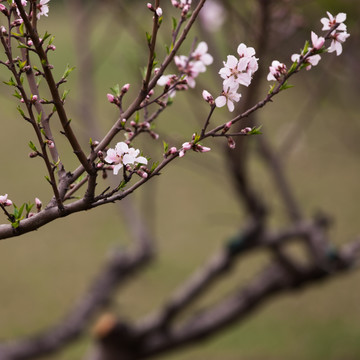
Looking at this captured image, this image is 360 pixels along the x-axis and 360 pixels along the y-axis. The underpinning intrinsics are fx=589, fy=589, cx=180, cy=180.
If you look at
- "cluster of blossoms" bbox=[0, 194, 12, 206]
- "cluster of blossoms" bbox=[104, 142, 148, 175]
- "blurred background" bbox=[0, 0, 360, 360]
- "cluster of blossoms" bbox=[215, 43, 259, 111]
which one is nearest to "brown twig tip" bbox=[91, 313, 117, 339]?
"blurred background" bbox=[0, 0, 360, 360]

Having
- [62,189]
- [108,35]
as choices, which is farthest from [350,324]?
[108,35]


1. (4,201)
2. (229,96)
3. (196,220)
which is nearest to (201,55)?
(229,96)

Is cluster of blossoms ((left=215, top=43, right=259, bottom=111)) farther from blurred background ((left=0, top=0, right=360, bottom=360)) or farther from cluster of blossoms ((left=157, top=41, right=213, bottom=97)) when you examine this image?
blurred background ((left=0, top=0, right=360, bottom=360))

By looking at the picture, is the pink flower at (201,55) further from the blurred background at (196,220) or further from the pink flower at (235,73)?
the blurred background at (196,220)

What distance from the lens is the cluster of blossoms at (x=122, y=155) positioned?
137 cm

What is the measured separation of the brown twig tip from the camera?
4098mm

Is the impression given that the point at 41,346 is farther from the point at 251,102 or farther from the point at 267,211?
the point at 251,102

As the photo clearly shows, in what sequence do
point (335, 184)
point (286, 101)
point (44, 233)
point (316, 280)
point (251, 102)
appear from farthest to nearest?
point (286, 101) → point (335, 184) → point (44, 233) → point (316, 280) → point (251, 102)

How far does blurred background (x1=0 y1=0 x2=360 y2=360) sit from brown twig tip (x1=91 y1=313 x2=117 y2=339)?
1.36 metres

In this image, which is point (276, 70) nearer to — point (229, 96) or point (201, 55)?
point (229, 96)

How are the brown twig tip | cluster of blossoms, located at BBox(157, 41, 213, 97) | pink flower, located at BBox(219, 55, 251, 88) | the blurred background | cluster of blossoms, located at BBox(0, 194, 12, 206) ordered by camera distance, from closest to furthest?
1. pink flower, located at BBox(219, 55, 251, 88)
2. cluster of blossoms, located at BBox(0, 194, 12, 206)
3. cluster of blossoms, located at BBox(157, 41, 213, 97)
4. the brown twig tip
5. the blurred background

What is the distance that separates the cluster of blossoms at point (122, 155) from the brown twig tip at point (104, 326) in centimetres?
290

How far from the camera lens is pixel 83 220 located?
1139cm

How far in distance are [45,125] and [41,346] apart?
3.46m
